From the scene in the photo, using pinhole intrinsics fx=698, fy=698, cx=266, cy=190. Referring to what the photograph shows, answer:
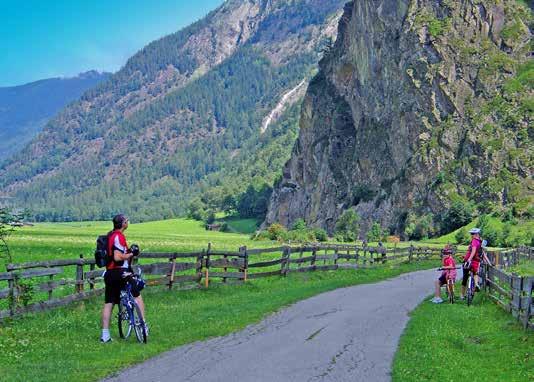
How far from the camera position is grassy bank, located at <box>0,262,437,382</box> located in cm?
1334

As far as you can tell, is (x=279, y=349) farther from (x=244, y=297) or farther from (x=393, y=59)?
(x=393, y=59)

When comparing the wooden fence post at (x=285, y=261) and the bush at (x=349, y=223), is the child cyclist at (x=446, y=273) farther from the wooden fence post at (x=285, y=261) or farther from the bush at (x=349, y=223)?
the bush at (x=349, y=223)

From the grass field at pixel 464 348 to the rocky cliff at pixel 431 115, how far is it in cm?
9551

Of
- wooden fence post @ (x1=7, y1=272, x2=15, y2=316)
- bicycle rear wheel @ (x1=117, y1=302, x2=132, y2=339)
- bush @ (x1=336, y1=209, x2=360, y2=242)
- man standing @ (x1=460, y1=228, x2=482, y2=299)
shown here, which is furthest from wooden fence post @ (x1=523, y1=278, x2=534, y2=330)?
bush @ (x1=336, y1=209, x2=360, y2=242)

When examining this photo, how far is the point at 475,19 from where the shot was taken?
458ft

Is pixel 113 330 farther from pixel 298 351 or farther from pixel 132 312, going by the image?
pixel 298 351

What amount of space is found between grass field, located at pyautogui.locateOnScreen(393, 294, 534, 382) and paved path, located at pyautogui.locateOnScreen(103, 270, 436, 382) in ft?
1.50

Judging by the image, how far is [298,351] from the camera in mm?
15008

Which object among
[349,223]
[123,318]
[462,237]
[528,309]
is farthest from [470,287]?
[349,223]

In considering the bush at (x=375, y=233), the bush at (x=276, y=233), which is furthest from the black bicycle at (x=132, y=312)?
the bush at (x=375, y=233)

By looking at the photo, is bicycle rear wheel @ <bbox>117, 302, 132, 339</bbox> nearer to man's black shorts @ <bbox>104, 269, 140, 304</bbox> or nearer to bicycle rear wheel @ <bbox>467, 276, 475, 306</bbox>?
man's black shorts @ <bbox>104, 269, 140, 304</bbox>

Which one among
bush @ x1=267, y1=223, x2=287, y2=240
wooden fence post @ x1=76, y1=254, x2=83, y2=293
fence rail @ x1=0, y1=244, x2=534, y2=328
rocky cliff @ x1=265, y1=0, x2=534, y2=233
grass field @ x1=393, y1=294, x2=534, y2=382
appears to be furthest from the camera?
rocky cliff @ x1=265, y1=0, x2=534, y2=233

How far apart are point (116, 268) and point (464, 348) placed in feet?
27.2

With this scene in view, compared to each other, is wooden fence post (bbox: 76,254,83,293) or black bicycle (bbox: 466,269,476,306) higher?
wooden fence post (bbox: 76,254,83,293)
